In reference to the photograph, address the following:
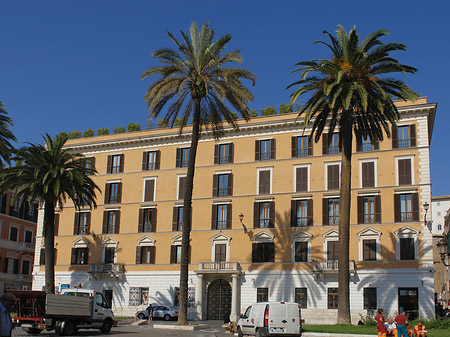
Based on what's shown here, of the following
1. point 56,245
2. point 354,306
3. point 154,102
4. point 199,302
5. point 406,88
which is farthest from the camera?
point 56,245

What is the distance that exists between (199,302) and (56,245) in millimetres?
17958

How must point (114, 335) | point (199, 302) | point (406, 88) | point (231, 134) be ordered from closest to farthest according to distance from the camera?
1. point (114, 335)
2. point (406, 88)
3. point (199, 302)
4. point (231, 134)

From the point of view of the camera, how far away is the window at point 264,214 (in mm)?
50500

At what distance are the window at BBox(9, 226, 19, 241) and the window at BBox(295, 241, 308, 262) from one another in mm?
38347

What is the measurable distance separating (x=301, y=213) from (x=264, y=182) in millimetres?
4578

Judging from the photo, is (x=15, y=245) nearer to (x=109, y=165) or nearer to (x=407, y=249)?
(x=109, y=165)

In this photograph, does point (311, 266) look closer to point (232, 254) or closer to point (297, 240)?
point (297, 240)

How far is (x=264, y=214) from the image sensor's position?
5106cm

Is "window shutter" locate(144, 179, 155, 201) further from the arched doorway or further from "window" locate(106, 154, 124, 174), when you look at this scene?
the arched doorway

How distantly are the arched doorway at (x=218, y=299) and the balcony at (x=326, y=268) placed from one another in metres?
8.67

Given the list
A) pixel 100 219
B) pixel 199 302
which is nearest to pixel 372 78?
pixel 199 302

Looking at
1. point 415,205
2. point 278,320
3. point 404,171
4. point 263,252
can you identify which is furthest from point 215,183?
point 278,320

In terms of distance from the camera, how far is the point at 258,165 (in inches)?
2055

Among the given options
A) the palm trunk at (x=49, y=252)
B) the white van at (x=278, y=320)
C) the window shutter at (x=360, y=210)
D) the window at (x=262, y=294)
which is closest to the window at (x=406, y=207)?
the window shutter at (x=360, y=210)
